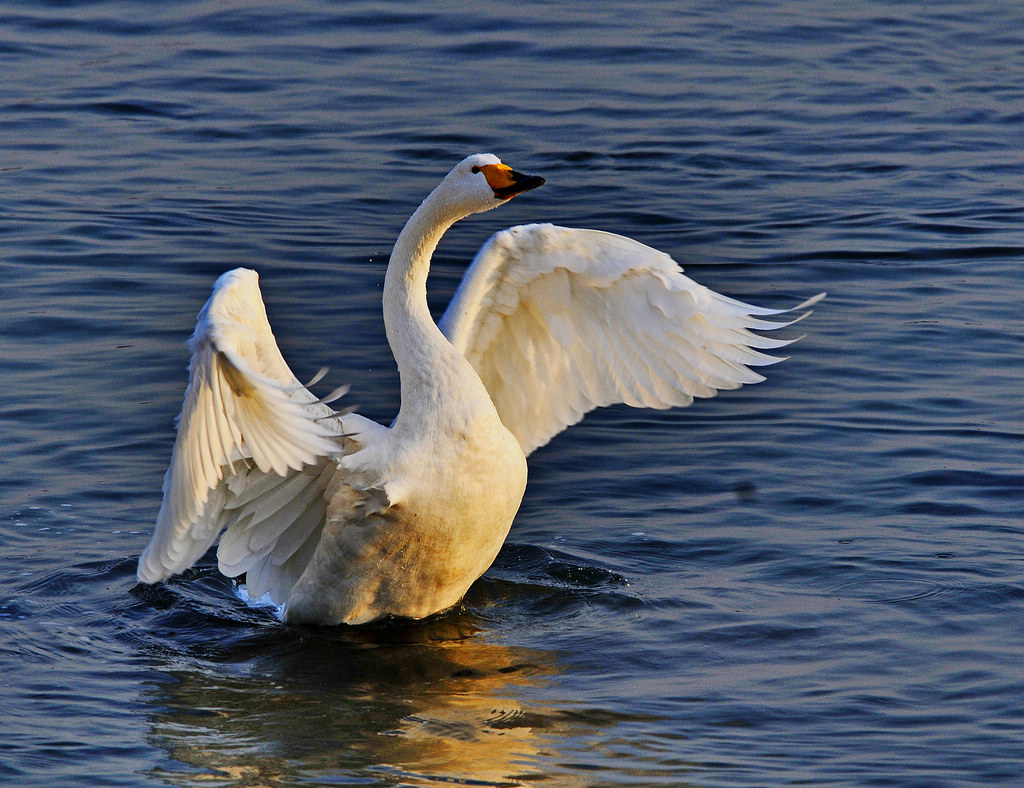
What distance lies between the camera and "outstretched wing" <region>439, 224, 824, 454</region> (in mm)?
6852

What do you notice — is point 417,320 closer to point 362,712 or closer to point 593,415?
point 362,712

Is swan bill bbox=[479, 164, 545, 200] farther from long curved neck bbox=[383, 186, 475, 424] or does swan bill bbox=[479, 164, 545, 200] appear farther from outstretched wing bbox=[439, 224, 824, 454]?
outstretched wing bbox=[439, 224, 824, 454]

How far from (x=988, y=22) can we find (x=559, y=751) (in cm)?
1463

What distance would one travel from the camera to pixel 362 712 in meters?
6.14

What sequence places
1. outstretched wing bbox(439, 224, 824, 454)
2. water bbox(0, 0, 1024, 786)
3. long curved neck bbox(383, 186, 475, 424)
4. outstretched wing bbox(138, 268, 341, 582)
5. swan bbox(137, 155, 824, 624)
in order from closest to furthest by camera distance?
outstretched wing bbox(138, 268, 341, 582)
water bbox(0, 0, 1024, 786)
swan bbox(137, 155, 824, 624)
long curved neck bbox(383, 186, 475, 424)
outstretched wing bbox(439, 224, 824, 454)

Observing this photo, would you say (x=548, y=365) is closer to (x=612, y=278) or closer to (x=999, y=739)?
(x=612, y=278)

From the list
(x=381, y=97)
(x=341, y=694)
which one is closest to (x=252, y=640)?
(x=341, y=694)

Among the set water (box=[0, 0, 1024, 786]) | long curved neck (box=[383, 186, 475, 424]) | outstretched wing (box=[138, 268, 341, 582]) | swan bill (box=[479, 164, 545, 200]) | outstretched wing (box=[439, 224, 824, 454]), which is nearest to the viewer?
outstretched wing (box=[138, 268, 341, 582])

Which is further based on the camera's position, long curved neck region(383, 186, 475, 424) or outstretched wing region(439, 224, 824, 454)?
outstretched wing region(439, 224, 824, 454)

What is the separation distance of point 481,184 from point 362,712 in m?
2.27

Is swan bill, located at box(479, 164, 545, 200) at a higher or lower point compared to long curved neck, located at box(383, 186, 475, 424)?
higher

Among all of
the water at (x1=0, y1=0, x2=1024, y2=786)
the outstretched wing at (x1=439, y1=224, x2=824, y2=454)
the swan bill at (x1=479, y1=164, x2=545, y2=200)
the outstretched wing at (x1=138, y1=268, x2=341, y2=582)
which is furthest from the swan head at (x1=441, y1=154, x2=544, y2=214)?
the water at (x1=0, y1=0, x2=1024, y2=786)

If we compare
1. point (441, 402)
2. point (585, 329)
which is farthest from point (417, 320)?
point (585, 329)

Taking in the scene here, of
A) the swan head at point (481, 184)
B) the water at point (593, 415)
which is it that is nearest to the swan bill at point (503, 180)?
the swan head at point (481, 184)
